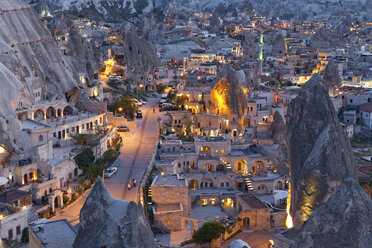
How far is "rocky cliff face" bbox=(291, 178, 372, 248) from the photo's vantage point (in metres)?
17.7

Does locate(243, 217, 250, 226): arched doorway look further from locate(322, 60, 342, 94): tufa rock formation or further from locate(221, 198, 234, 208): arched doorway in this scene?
locate(322, 60, 342, 94): tufa rock formation

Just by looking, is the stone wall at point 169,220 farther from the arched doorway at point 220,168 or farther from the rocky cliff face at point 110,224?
the rocky cliff face at point 110,224

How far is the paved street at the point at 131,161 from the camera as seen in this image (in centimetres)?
3584

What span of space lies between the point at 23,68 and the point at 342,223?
3915 centimetres

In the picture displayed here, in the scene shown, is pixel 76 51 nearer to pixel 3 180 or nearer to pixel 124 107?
pixel 124 107

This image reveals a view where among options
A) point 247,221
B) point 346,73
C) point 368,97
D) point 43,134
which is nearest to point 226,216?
point 247,221

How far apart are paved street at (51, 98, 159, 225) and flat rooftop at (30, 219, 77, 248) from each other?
4.44 m

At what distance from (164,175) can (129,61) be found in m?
39.4

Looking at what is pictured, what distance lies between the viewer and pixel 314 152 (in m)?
26.6

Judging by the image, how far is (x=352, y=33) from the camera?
14775 centimetres

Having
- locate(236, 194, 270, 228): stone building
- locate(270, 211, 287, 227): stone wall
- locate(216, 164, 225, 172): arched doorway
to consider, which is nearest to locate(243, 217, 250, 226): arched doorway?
locate(236, 194, 270, 228): stone building

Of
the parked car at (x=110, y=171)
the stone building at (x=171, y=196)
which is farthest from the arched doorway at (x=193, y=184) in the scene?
the parked car at (x=110, y=171)

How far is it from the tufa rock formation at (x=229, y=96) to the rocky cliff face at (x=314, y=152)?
1013 inches

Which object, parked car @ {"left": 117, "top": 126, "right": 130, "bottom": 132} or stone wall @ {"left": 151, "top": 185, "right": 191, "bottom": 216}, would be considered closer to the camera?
stone wall @ {"left": 151, "top": 185, "right": 191, "bottom": 216}
